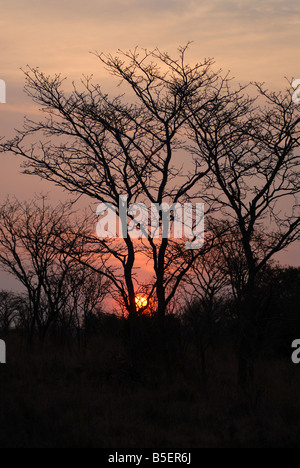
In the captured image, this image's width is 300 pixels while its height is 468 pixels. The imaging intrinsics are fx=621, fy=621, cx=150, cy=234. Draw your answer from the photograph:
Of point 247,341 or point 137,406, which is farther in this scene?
point 247,341

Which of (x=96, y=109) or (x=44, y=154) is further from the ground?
(x=96, y=109)

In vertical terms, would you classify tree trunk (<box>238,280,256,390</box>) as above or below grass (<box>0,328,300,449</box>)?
above

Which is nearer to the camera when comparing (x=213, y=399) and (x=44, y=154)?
(x=213, y=399)

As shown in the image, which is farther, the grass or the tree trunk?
the tree trunk

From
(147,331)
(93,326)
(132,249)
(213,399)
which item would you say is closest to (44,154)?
(132,249)

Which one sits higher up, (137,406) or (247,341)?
(247,341)

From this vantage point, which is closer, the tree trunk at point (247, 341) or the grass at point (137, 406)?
the grass at point (137, 406)

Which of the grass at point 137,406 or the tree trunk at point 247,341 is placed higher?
the tree trunk at point 247,341
